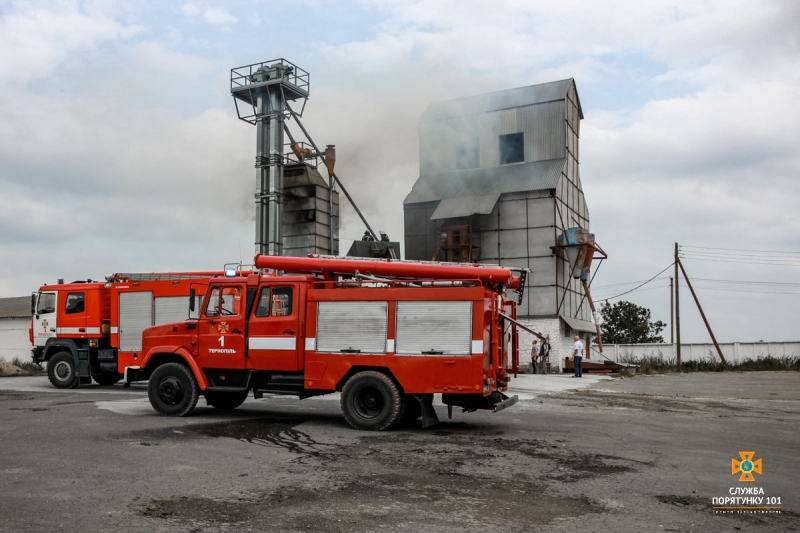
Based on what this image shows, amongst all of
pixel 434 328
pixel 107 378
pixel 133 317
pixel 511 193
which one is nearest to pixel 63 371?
pixel 107 378

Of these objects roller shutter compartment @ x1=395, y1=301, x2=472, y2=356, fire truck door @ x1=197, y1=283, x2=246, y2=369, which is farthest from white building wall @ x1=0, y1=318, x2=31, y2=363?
roller shutter compartment @ x1=395, y1=301, x2=472, y2=356

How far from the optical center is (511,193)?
3597cm

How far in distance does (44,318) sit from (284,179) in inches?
645

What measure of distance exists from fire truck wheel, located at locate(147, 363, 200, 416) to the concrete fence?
32.6 meters

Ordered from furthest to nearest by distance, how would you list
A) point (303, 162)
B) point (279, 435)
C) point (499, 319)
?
Result: 1. point (303, 162)
2. point (499, 319)
3. point (279, 435)

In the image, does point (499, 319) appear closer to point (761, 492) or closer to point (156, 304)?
point (761, 492)

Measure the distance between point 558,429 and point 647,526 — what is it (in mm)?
5899

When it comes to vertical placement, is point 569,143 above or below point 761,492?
above

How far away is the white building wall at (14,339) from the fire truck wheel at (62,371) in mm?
23400

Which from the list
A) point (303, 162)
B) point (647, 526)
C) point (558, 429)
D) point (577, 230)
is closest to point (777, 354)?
point (577, 230)

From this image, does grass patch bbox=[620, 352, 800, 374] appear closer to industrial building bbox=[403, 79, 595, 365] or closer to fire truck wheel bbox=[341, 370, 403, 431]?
industrial building bbox=[403, 79, 595, 365]

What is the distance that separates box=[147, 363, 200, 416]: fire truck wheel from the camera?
12430mm

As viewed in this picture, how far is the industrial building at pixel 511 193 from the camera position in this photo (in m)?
35.1

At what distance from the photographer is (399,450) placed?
30.7ft
